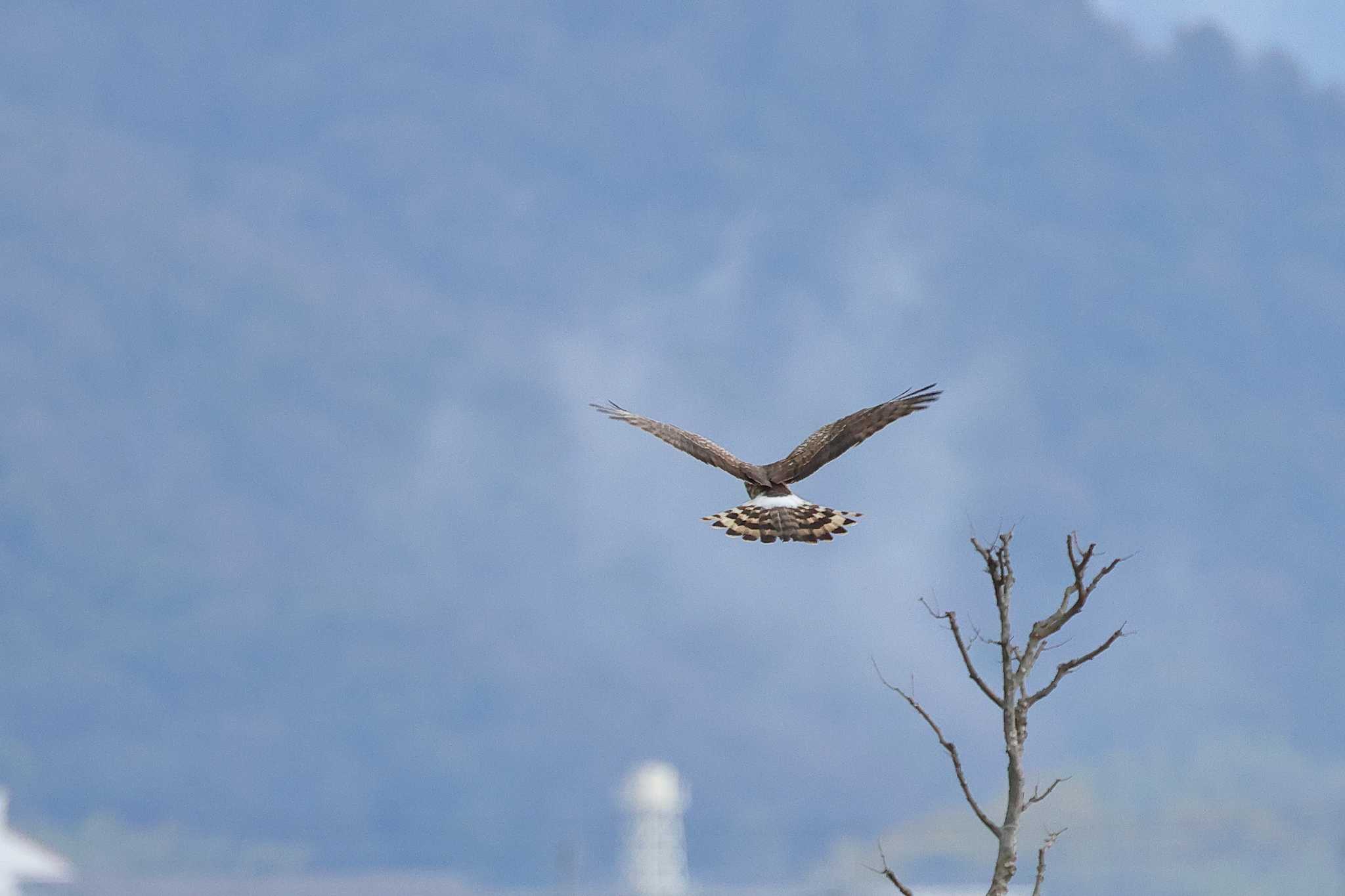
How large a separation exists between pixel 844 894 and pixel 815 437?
49.8 meters

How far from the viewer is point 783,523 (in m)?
14.4

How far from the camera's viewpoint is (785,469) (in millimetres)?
15016

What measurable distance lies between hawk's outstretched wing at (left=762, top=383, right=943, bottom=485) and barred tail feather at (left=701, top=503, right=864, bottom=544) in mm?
410

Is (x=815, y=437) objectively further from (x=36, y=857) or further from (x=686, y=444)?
(x=36, y=857)

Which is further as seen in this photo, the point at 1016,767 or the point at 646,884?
the point at 646,884

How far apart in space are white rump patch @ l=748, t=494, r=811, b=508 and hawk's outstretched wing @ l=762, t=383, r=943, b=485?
163mm

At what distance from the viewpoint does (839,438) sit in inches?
590

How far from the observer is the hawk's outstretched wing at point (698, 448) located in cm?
1515

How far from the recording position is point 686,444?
15.3 metres

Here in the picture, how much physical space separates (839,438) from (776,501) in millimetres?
767

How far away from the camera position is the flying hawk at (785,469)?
46.8 feet

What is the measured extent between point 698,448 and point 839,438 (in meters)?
1.23

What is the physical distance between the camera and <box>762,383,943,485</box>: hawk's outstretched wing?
49.0 ft

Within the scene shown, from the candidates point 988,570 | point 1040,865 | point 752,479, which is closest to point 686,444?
point 752,479
